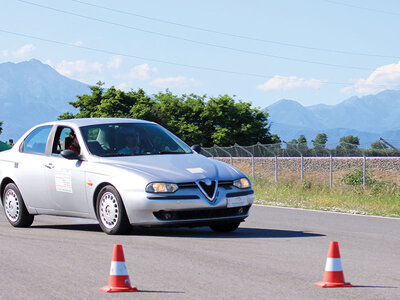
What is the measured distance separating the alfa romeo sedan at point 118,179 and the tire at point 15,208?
0.6 inches

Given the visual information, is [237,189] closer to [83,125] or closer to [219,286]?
[83,125]

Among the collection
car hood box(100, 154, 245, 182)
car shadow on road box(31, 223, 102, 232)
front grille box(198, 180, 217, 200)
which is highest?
car hood box(100, 154, 245, 182)

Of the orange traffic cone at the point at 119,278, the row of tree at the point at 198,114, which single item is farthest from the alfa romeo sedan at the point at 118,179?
the row of tree at the point at 198,114

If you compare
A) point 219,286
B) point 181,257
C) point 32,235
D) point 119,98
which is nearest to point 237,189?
point 181,257

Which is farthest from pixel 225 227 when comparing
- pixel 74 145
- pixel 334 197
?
pixel 334 197

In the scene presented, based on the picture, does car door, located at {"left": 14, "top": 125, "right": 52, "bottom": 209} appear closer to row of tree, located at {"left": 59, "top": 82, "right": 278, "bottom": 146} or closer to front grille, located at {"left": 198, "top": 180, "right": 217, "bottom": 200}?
front grille, located at {"left": 198, "top": 180, "right": 217, "bottom": 200}

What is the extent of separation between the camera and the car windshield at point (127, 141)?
10750 mm

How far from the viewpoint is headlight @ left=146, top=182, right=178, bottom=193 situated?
9.65m

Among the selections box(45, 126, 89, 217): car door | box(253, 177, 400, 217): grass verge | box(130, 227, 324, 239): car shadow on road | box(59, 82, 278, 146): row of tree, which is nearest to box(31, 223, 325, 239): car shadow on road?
box(130, 227, 324, 239): car shadow on road

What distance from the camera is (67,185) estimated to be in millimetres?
10797

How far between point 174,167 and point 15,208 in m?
3.25

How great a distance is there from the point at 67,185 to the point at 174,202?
6.42ft

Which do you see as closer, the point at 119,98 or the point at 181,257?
the point at 181,257

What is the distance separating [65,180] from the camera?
10820mm
